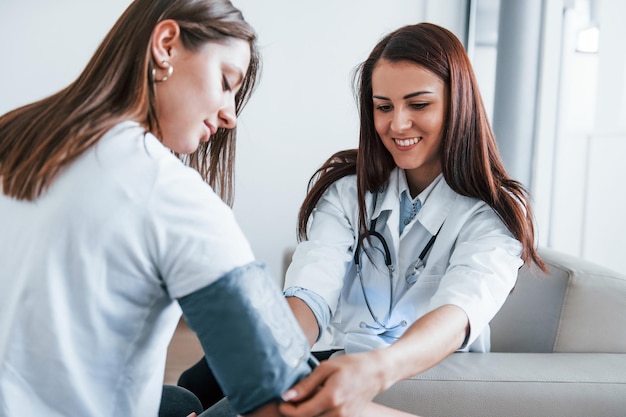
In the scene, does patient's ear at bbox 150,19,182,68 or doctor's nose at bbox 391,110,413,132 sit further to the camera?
doctor's nose at bbox 391,110,413,132

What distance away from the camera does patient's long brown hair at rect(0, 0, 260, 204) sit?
73cm

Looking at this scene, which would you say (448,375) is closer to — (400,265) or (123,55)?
(400,265)

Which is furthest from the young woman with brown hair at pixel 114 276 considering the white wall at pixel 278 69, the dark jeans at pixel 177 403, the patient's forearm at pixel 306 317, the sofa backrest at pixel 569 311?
the white wall at pixel 278 69

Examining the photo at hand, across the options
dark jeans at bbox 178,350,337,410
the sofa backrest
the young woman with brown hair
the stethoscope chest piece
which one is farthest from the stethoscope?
the young woman with brown hair

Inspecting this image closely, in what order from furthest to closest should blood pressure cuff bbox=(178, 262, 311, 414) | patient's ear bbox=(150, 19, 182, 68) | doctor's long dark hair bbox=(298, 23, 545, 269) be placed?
doctor's long dark hair bbox=(298, 23, 545, 269) < patient's ear bbox=(150, 19, 182, 68) < blood pressure cuff bbox=(178, 262, 311, 414)

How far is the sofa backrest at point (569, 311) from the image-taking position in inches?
58.4

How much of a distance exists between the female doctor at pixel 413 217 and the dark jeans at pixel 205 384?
0.65 feet

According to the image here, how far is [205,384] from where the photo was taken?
1486 mm

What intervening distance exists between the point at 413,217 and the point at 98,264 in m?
0.99

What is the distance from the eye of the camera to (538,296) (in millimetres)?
1622

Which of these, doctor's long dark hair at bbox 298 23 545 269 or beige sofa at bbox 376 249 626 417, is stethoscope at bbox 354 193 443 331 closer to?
doctor's long dark hair at bbox 298 23 545 269

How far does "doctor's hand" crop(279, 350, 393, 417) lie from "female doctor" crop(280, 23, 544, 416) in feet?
0.95

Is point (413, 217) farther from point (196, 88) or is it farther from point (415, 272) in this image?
point (196, 88)

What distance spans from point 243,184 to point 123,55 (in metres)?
2.75
